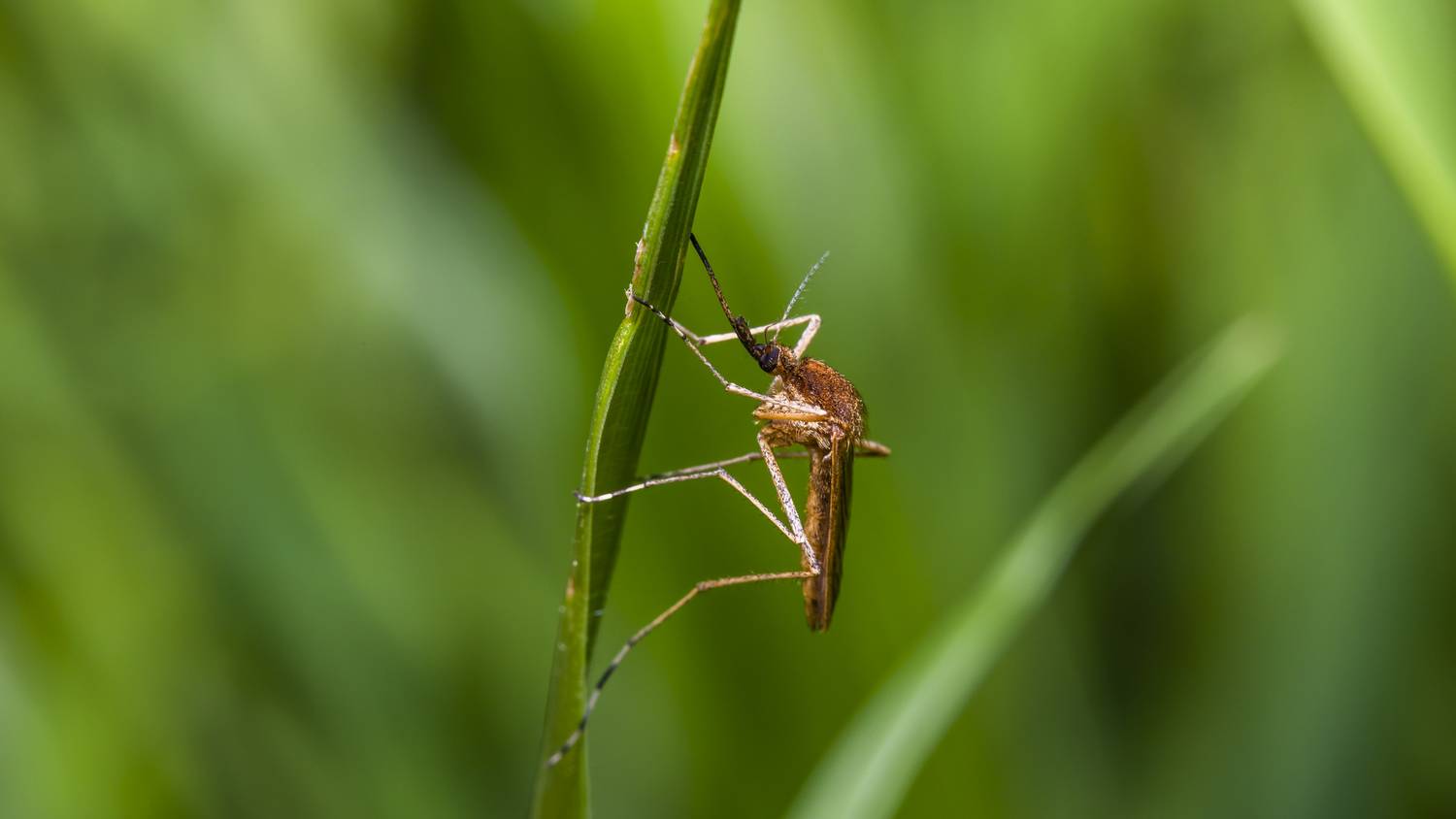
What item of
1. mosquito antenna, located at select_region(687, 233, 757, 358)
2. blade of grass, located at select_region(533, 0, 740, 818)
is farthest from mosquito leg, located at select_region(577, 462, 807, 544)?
blade of grass, located at select_region(533, 0, 740, 818)

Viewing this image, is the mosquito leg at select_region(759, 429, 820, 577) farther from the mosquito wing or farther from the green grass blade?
the green grass blade

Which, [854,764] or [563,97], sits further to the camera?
[563,97]

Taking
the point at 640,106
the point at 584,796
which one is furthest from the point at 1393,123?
the point at 584,796

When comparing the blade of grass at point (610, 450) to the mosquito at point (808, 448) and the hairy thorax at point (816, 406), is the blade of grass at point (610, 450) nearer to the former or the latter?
the mosquito at point (808, 448)

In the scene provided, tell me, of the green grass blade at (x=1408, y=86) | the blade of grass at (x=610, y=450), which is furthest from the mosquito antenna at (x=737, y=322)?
the green grass blade at (x=1408, y=86)

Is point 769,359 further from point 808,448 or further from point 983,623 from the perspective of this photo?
point 983,623

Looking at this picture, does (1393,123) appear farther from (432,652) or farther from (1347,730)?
(432,652)

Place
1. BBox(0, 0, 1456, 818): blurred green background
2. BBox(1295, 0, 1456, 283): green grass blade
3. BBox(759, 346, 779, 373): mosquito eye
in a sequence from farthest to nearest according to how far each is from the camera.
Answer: BBox(0, 0, 1456, 818): blurred green background, BBox(759, 346, 779, 373): mosquito eye, BBox(1295, 0, 1456, 283): green grass blade
